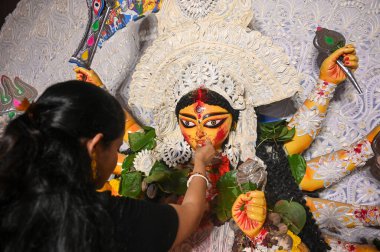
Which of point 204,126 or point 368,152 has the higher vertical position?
point 204,126

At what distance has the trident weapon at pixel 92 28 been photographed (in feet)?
8.52

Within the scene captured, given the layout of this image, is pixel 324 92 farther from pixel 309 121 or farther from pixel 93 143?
pixel 93 143

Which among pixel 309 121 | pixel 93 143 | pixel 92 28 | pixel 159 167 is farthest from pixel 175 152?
pixel 92 28

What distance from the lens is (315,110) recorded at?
188 cm

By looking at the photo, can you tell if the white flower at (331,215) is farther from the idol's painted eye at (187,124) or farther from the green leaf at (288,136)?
the idol's painted eye at (187,124)

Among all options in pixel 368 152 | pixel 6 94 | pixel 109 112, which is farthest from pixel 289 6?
pixel 6 94

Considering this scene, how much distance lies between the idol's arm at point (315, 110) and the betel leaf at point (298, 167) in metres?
0.05

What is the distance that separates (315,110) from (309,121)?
6 cm

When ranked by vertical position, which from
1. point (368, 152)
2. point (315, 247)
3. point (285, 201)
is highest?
point (368, 152)

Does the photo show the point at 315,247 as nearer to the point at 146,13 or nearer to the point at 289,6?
the point at 289,6

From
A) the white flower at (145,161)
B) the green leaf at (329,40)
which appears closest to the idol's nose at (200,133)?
the white flower at (145,161)

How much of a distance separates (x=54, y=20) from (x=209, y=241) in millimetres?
2221

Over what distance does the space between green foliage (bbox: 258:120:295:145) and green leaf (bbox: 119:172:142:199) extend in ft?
2.13

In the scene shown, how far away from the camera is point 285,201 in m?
1.71
